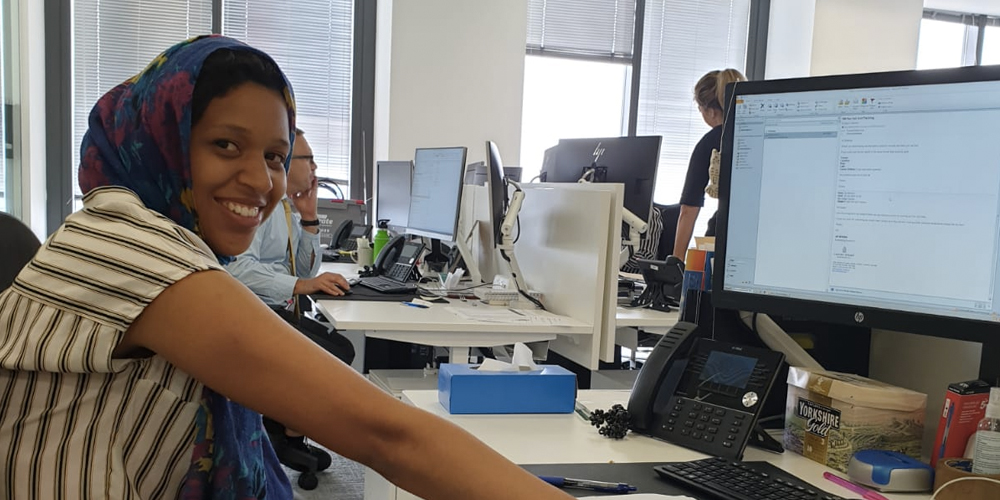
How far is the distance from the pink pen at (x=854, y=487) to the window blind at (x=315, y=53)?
14.9 ft

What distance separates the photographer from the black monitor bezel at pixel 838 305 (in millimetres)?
953

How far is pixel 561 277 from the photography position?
2.49m

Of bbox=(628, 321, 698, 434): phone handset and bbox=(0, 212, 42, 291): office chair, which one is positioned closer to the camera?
bbox=(628, 321, 698, 434): phone handset

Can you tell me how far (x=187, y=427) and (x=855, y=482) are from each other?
2.72 ft

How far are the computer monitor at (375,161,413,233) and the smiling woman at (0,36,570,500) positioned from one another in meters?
2.64

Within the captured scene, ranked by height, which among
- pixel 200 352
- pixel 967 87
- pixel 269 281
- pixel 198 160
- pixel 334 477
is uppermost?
pixel 967 87

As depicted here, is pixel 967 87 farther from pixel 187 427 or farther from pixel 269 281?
pixel 269 281

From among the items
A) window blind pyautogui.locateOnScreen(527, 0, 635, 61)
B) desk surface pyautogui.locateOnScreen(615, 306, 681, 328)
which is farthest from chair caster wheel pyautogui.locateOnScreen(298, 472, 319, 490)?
window blind pyautogui.locateOnScreen(527, 0, 635, 61)

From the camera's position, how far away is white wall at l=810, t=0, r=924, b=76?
5.52 meters

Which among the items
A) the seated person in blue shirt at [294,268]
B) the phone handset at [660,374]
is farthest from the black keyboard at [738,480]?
the seated person in blue shirt at [294,268]

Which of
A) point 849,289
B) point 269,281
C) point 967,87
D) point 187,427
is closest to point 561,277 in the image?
point 269,281

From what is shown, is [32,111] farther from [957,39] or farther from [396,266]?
[957,39]

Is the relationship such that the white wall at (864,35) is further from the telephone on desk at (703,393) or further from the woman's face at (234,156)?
the woman's face at (234,156)

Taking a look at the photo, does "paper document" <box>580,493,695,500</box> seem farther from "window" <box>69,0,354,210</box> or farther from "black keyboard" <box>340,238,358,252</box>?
"window" <box>69,0,354,210</box>
